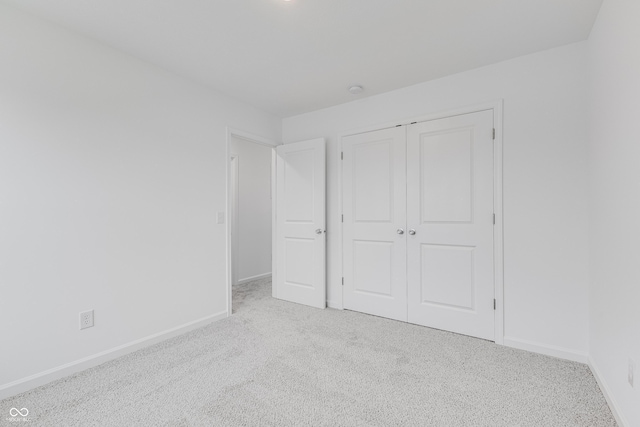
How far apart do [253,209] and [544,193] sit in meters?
3.87

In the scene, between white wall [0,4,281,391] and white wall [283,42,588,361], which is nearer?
white wall [0,4,281,391]

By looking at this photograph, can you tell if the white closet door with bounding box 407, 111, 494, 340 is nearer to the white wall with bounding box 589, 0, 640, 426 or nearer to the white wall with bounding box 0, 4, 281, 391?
the white wall with bounding box 589, 0, 640, 426

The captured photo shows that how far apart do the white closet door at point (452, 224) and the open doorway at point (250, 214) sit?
246cm

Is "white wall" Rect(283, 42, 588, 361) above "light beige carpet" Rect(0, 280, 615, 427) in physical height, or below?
above

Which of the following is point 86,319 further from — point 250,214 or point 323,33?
point 250,214

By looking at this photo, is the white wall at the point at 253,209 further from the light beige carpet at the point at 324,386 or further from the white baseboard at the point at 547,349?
the white baseboard at the point at 547,349

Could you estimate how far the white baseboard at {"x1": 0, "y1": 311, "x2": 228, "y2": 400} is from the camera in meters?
1.73

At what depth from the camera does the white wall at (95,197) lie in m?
1.75

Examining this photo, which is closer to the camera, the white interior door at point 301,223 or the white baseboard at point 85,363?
the white baseboard at point 85,363

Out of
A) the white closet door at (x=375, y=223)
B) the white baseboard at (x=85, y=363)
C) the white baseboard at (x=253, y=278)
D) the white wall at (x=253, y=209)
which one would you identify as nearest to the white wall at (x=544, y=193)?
the white closet door at (x=375, y=223)

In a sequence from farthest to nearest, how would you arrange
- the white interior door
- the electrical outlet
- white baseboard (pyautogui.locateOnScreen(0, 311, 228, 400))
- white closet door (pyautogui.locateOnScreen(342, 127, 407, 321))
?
1. the white interior door
2. white closet door (pyautogui.locateOnScreen(342, 127, 407, 321))
3. the electrical outlet
4. white baseboard (pyautogui.locateOnScreen(0, 311, 228, 400))

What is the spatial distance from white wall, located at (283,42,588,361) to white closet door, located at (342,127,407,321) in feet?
2.81

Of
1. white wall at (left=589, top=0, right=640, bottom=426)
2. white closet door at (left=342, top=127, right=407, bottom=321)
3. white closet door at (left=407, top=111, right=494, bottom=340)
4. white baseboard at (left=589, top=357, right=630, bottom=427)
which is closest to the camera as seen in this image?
white wall at (left=589, top=0, right=640, bottom=426)

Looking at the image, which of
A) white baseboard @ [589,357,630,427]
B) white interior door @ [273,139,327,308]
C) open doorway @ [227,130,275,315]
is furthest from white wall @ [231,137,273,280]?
white baseboard @ [589,357,630,427]
